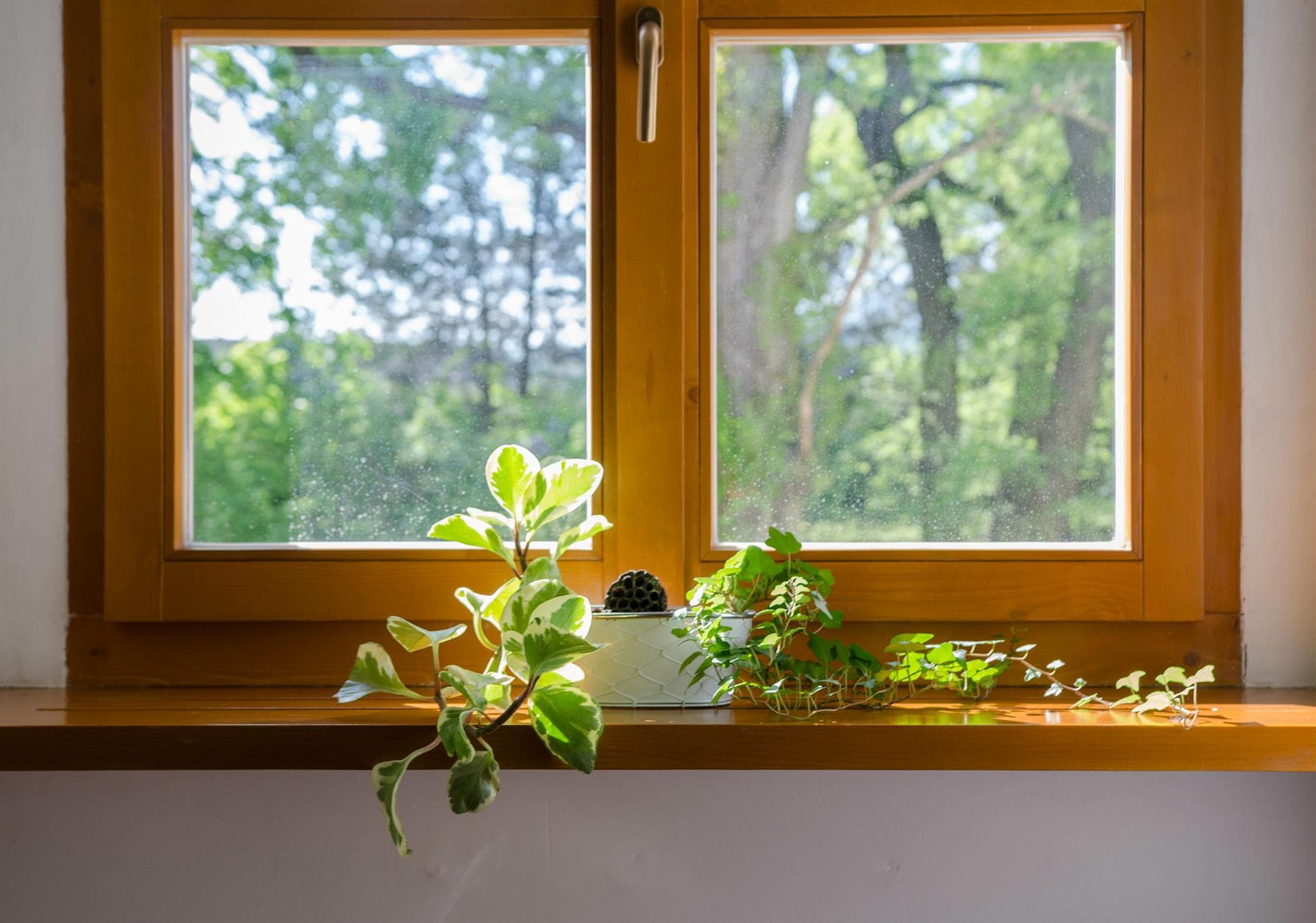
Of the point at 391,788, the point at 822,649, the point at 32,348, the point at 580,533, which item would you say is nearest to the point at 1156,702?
the point at 822,649

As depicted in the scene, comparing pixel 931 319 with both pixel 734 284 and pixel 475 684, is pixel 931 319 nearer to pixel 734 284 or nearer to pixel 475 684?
pixel 734 284

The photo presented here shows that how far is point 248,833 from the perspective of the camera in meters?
1.14

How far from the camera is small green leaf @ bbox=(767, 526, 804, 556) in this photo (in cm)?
107

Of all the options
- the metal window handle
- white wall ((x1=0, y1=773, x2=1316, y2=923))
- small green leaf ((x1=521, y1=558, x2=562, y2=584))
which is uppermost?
the metal window handle

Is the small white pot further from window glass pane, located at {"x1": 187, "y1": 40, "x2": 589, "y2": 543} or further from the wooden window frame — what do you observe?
window glass pane, located at {"x1": 187, "y1": 40, "x2": 589, "y2": 543}

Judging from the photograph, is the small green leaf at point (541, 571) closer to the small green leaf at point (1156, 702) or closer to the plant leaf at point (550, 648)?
the plant leaf at point (550, 648)

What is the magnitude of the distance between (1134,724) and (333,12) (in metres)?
1.08

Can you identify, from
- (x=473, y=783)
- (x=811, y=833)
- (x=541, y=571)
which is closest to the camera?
(x=473, y=783)

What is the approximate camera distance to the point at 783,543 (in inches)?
42.1

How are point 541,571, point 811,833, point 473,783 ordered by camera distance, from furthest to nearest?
point 811,833
point 541,571
point 473,783

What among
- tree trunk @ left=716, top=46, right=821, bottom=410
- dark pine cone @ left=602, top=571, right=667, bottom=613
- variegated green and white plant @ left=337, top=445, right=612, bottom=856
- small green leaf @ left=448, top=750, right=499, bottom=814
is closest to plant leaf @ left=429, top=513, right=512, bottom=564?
variegated green and white plant @ left=337, top=445, right=612, bottom=856

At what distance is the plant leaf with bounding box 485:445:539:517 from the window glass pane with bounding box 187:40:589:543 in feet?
0.56

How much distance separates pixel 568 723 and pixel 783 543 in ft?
0.96

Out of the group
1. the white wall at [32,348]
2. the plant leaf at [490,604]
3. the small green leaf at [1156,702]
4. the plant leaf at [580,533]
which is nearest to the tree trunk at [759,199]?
the plant leaf at [580,533]
